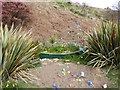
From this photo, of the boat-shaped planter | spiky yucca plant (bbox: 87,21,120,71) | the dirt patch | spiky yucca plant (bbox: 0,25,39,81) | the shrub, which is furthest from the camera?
the shrub

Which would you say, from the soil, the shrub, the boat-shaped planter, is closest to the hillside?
the soil

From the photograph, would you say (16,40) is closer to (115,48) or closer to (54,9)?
(115,48)

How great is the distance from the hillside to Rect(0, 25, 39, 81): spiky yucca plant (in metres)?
3.43

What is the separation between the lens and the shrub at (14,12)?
790 centimetres

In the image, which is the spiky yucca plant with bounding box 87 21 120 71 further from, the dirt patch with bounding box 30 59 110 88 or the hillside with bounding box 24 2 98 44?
the hillside with bounding box 24 2 98 44

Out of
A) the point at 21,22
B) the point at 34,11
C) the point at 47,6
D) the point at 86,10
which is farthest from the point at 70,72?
the point at 86,10

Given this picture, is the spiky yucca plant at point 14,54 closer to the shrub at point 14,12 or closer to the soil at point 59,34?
the soil at point 59,34

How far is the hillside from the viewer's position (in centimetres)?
906

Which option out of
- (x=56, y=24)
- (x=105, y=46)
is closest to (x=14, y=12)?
(x=56, y=24)

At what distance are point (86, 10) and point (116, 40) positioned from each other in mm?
6034

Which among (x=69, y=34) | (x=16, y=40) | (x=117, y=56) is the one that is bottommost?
(x=69, y=34)

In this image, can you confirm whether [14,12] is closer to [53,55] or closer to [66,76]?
[53,55]

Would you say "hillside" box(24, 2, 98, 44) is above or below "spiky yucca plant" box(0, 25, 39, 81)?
below

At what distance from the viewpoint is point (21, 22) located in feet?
28.1
